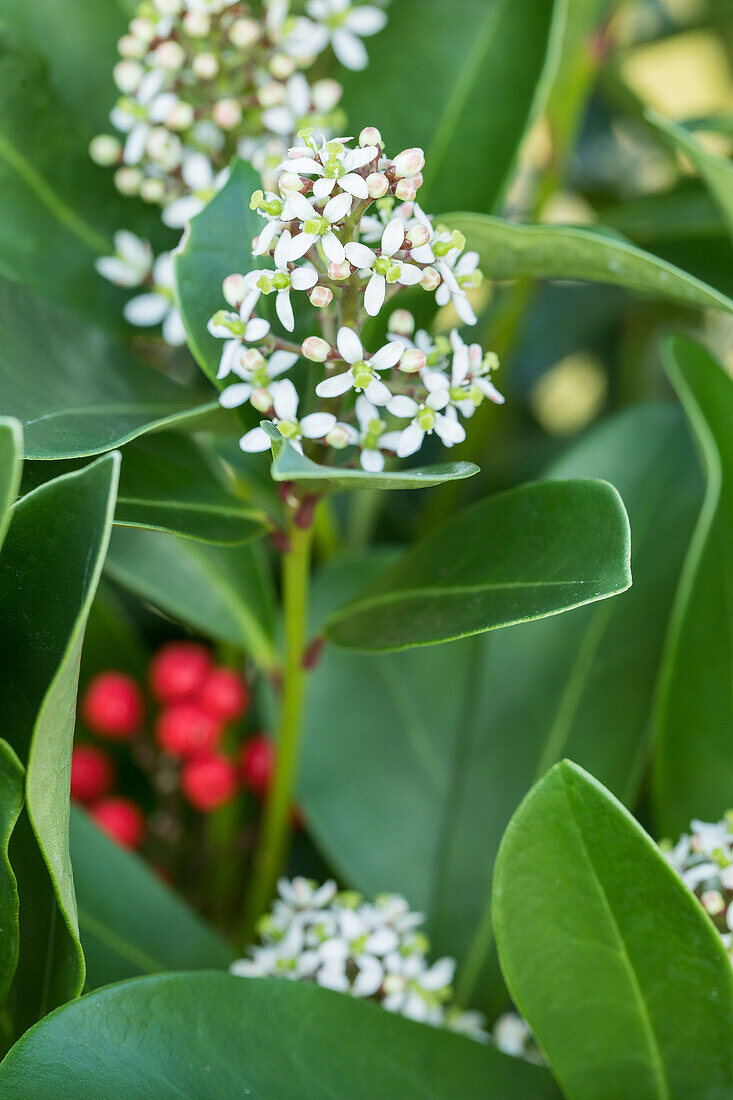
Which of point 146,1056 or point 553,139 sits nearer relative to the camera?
point 146,1056

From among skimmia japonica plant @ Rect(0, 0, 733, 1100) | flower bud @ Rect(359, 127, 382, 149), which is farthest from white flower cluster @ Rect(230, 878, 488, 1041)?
flower bud @ Rect(359, 127, 382, 149)

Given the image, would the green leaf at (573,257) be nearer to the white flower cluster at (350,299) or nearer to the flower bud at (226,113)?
the white flower cluster at (350,299)

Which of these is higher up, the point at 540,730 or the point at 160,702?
the point at 540,730

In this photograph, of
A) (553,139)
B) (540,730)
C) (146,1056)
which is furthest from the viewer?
(553,139)

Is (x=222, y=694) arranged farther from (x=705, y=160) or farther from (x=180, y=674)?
(x=705, y=160)

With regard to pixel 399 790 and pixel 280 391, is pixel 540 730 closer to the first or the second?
pixel 399 790

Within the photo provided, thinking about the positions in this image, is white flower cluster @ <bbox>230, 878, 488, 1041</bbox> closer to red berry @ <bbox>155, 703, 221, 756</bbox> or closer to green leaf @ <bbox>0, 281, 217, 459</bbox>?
red berry @ <bbox>155, 703, 221, 756</bbox>

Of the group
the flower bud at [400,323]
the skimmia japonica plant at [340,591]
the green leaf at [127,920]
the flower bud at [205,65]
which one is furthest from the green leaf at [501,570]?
the flower bud at [205,65]

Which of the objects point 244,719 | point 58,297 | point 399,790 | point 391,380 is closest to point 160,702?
point 244,719
